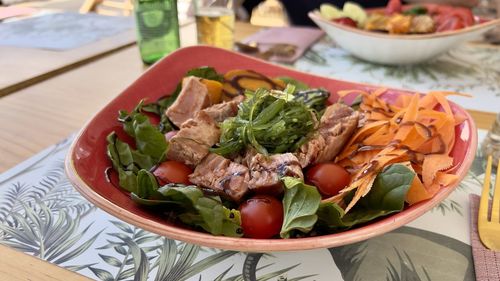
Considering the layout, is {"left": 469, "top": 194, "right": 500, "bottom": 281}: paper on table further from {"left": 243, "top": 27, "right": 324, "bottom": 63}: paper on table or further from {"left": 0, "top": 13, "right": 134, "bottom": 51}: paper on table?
{"left": 0, "top": 13, "right": 134, "bottom": 51}: paper on table

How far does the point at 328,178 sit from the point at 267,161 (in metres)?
0.11

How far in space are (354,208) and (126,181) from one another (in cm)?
40

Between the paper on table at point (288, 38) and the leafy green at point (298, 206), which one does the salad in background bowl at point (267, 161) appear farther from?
the paper on table at point (288, 38)

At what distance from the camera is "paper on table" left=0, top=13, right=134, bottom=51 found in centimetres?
176

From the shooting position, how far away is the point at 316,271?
0.66 m

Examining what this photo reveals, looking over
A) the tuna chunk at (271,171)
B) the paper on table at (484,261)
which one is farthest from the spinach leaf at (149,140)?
the paper on table at (484,261)

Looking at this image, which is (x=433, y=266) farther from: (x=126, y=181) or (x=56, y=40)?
(x=56, y=40)

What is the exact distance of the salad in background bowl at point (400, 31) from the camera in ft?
4.64

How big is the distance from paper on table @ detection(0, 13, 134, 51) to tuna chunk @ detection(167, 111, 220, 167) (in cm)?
113

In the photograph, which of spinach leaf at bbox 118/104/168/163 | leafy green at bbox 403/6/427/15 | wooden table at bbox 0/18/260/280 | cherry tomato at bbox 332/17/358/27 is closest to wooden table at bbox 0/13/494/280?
wooden table at bbox 0/18/260/280

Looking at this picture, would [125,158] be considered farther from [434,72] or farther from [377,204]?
[434,72]

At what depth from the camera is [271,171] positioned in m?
0.72

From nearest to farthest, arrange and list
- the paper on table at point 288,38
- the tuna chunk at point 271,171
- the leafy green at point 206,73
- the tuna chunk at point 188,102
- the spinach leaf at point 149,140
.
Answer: the tuna chunk at point 271,171
the spinach leaf at point 149,140
the tuna chunk at point 188,102
the leafy green at point 206,73
the paper on table at point 288,38

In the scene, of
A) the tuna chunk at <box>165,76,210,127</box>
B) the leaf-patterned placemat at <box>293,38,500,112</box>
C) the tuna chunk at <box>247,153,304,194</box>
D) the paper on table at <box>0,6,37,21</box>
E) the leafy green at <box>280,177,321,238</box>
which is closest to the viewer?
the leafy green at <box>280,177,321,238</box>
